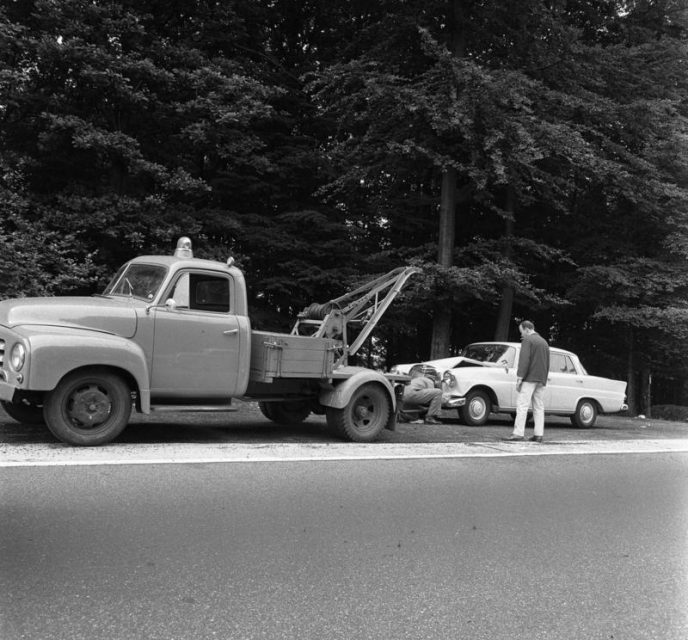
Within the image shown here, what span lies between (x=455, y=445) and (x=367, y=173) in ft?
38.2

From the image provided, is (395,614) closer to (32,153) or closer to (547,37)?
(32,153)

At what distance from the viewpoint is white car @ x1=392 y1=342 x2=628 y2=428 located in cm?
1366

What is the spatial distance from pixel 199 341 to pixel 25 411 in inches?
94.1

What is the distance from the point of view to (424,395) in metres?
12.2

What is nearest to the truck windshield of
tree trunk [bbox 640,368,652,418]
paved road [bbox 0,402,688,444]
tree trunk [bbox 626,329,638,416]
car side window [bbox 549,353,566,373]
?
paved road [bbox 0,402,688,444]

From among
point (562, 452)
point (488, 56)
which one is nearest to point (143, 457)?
point (562, 452)

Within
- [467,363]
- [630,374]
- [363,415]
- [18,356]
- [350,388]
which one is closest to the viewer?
[18,356]

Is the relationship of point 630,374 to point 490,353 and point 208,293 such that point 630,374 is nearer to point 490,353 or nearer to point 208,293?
point 490,353

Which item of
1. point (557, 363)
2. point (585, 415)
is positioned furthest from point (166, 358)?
point (585, 415)

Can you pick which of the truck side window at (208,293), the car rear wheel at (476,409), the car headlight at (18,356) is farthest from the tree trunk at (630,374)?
the car headlight at (18,356)

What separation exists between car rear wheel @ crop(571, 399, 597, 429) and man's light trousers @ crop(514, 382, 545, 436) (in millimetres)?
4924

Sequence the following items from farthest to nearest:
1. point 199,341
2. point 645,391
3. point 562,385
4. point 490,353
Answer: point 645,391 → point 562,385 → point 490,353 → point 199,341

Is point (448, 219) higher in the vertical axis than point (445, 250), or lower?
higher

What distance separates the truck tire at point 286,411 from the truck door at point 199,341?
7.14 ft
